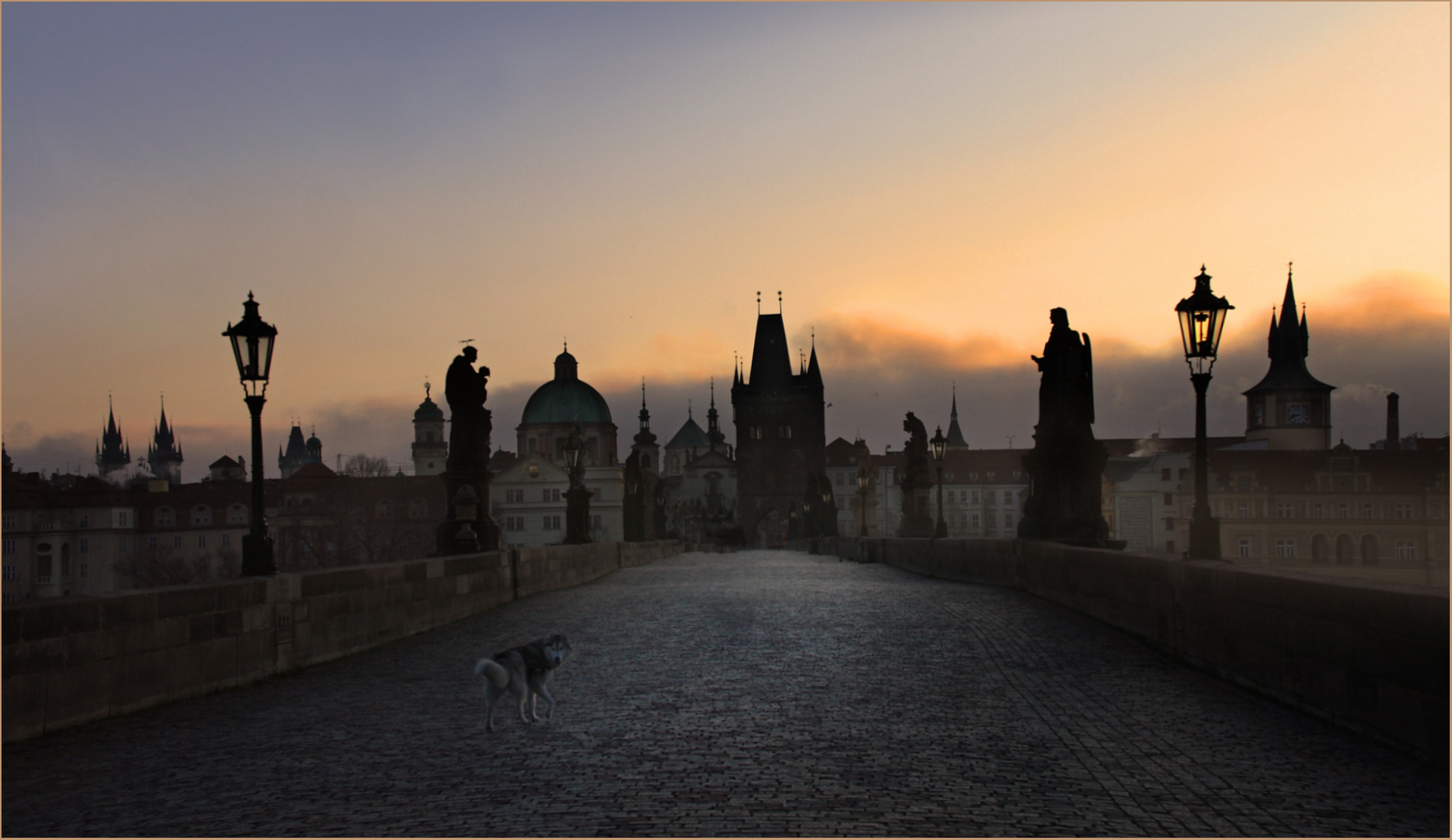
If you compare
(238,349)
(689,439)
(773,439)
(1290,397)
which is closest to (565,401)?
(773,439)

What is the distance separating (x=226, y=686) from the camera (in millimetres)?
9727

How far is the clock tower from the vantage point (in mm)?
142750

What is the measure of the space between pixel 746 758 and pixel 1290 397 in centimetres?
15079

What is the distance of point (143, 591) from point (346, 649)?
131 inches

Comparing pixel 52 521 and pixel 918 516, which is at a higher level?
pixel 918 516

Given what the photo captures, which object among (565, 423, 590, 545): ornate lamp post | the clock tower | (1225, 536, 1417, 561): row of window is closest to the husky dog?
(565, 423, 590, 545): ornate lamp post

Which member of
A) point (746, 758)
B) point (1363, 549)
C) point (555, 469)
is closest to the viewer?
point (746, 758)

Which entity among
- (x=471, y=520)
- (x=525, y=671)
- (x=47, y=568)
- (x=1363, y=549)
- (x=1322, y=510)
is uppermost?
(x=471, y=520)

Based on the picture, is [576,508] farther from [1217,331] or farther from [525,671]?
[525,671]

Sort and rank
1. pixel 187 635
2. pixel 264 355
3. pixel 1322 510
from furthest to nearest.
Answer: pixel 1322 510
pixel 264 355
pixel 187 635

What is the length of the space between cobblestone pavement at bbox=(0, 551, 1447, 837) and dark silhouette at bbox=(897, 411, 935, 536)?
2900 cm

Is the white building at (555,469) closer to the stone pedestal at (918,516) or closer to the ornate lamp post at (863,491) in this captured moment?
the ornate lamp post at (863,491)

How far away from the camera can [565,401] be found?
154 metres

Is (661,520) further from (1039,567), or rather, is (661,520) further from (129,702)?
(129,702)
